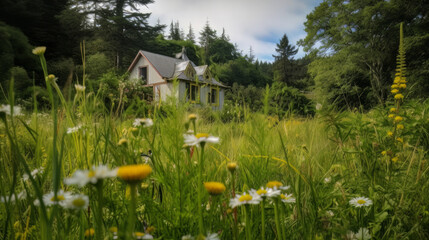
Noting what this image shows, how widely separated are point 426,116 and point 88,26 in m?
21.5

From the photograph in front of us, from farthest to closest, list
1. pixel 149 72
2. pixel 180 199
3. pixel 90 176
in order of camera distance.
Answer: pixel 149 72, pixel 180 199, pixel 90 176

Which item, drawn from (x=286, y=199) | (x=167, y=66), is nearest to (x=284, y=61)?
(x=167, y=66)

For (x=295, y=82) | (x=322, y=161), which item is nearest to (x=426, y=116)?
(x=322, y=161)

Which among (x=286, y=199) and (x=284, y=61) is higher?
(x=284, y=61)

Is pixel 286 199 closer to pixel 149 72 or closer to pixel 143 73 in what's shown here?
pixel 149 72

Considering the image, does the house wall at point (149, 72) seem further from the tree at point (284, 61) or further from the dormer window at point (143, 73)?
the tree at point (284, 61)

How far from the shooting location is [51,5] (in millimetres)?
14523

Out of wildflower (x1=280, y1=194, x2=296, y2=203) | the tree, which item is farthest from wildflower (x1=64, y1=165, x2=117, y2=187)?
the tree

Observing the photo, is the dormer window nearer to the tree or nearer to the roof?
the roof

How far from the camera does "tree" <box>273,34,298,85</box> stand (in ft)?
113

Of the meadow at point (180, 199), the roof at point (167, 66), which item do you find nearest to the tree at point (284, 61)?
the roof at point (167, 66)

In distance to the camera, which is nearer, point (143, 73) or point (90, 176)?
point (90, 176)

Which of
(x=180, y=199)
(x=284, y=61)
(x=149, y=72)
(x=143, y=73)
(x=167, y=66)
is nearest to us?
(x=180, y=199)

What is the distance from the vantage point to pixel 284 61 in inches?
1416
